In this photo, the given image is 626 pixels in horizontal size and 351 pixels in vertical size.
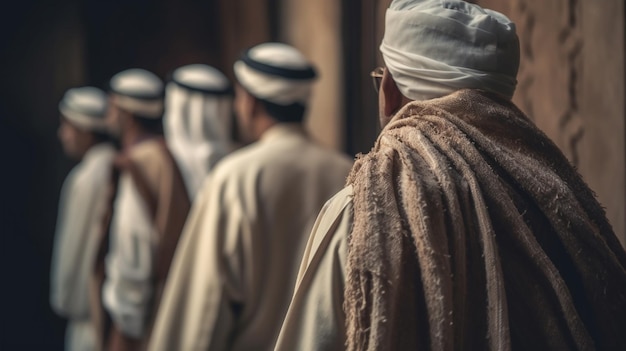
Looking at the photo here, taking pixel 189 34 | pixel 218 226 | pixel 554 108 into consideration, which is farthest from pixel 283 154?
pixel 189 34

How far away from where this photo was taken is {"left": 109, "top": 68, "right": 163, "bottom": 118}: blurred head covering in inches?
227

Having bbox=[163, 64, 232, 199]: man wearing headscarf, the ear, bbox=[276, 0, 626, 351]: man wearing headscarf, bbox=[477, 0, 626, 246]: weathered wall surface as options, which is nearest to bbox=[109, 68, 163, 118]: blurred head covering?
bbox=[163, 64, 232, 199]: man wearing headscarf

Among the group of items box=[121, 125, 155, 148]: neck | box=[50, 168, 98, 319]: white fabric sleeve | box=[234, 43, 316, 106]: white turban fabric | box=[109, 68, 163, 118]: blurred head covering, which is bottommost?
box=[50, 168, 98, 319]: white fabric sleeve

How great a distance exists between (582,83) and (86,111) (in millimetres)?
4644

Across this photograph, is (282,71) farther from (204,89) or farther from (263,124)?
(204,89)

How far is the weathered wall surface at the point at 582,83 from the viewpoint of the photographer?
3371mm

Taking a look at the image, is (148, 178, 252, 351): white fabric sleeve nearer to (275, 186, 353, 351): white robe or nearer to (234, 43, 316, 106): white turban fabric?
(234, 43, 316, 106): white turban fabric

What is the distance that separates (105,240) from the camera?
524cm

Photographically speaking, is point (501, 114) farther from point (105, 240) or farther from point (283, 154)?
point (105, 240)

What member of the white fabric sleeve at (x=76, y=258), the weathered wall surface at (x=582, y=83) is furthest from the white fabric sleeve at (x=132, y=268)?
the weathered wall surface at (x=582, y=83)

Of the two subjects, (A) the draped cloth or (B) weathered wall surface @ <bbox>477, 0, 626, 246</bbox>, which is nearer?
(A) the draped cloth

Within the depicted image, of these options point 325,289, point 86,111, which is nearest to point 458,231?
point 325,289

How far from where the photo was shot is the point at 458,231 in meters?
1.75

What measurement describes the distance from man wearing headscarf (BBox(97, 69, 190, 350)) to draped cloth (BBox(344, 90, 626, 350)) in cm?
296
